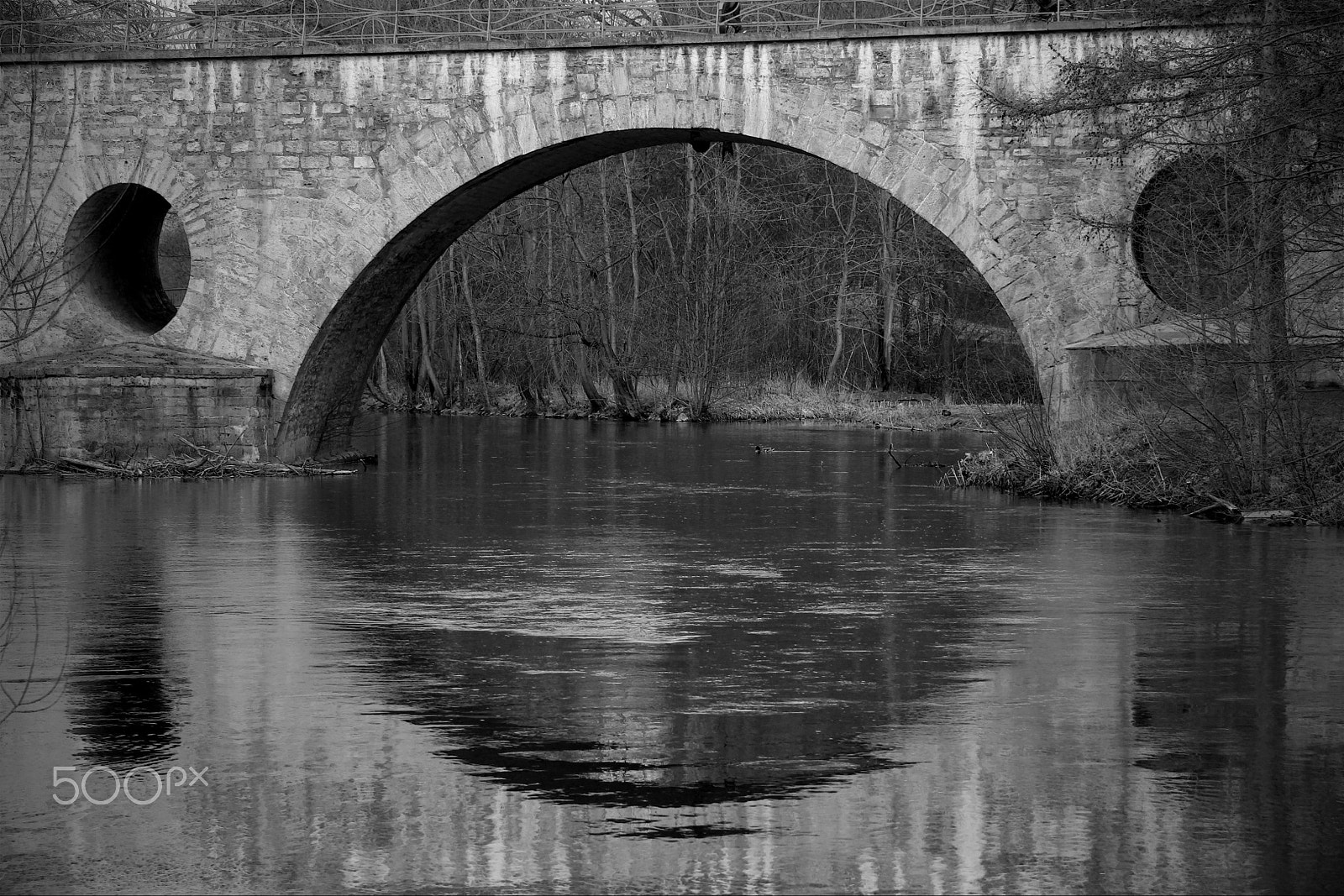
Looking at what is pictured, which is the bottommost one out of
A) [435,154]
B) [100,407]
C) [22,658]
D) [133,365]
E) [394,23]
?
[22,658]

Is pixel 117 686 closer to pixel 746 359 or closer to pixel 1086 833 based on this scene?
pixel 1086 833

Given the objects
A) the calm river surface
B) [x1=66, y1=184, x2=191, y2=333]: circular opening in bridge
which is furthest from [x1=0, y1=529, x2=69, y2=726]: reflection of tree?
[x1=66, y1=184, x2=191, y2=333]: circular opening in bridge

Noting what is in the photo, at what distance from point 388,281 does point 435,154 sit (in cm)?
227

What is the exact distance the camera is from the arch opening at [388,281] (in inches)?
864

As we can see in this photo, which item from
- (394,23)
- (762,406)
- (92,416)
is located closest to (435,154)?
(394,23)

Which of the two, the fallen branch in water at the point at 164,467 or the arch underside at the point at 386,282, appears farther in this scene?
the arch underside at the point at 386,282

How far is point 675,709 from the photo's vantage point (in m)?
7.81

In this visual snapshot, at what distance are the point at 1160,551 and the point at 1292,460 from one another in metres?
2.95

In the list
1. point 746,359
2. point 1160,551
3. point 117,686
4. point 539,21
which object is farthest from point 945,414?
point 117,686

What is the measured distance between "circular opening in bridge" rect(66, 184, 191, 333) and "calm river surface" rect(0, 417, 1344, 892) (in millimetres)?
8300

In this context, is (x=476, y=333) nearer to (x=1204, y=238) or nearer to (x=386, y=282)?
(x=386, y=282)

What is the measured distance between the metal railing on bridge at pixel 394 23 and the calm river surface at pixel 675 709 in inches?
304

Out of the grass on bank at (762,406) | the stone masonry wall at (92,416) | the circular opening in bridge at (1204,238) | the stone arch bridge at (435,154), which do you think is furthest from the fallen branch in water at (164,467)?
the grass on bank at (762,406)
